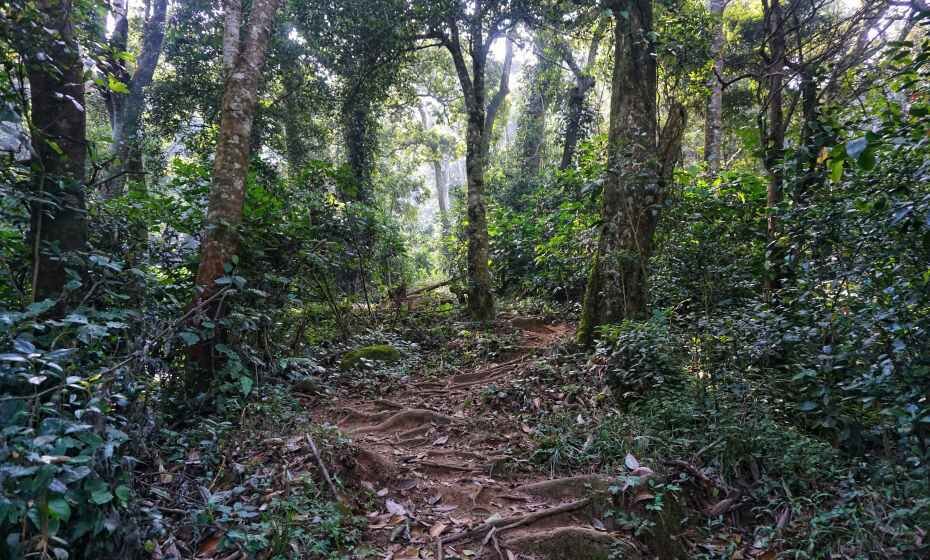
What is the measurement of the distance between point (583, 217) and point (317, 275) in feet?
14.9

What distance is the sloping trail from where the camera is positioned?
10.6 ft

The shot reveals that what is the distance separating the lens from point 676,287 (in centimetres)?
691

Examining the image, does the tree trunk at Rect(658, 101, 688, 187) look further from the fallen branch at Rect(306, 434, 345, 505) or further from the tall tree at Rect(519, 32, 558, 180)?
the tall tree at Rect(519, 32, 558, 180)

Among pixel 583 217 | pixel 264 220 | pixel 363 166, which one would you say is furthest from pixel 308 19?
pixel 583 217

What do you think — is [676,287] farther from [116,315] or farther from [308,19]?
[308,19]

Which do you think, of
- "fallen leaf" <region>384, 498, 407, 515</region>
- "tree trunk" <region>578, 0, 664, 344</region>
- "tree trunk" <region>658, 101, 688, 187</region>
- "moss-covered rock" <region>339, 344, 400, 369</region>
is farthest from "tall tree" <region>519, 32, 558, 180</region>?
"fallen leaf" <region>384, 498, 407, 515</region>

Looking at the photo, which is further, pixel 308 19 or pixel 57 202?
pixel 308 19

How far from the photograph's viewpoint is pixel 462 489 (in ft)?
13.1

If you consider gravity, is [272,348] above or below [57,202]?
below

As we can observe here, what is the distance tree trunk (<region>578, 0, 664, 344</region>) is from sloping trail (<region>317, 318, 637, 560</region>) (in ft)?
6.59

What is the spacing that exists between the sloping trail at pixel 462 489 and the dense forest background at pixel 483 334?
0.09m

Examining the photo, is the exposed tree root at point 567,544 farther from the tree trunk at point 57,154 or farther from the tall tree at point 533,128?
the tall tree at point 533,128

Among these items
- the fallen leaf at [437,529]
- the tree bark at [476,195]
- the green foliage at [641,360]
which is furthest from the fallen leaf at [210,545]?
the tree bark at [476,195]

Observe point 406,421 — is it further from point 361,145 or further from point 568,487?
point 361,145
